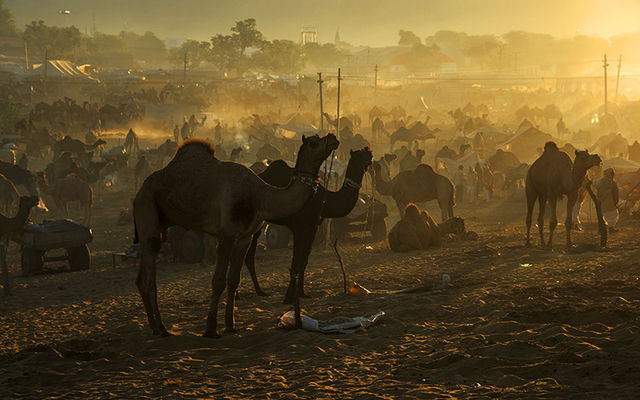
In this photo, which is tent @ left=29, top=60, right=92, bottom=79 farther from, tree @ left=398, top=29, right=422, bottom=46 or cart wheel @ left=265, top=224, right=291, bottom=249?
tree @ left=398, top=29, right=422, bottom=46

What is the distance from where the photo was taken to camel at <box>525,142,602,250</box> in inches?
577

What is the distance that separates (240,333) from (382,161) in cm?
2186

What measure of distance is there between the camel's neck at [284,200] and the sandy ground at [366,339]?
60.7 inches

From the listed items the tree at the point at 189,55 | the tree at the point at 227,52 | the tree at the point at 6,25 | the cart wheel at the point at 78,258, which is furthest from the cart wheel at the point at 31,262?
the tree at the point at 6,25

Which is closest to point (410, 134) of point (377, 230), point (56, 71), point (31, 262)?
point (377, 230)

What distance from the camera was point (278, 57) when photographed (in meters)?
112

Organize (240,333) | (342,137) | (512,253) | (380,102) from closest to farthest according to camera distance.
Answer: (240,333) → (512,253) → (342,137) → (380,102)

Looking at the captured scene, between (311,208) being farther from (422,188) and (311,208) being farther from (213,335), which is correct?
(422,188)

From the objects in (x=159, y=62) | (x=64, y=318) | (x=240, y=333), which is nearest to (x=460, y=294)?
(x=240, y=333)

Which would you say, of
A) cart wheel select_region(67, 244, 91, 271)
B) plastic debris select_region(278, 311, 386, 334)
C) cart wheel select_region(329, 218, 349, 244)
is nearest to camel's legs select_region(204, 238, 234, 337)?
plastic debris select_region(278, 311, 386, 334)

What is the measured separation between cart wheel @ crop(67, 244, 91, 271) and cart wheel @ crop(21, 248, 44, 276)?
700mm

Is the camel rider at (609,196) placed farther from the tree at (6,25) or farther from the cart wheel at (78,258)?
the tree at (6,25)

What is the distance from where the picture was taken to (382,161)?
30.4 m

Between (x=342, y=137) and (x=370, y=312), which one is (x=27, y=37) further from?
(x=370, y=312)
